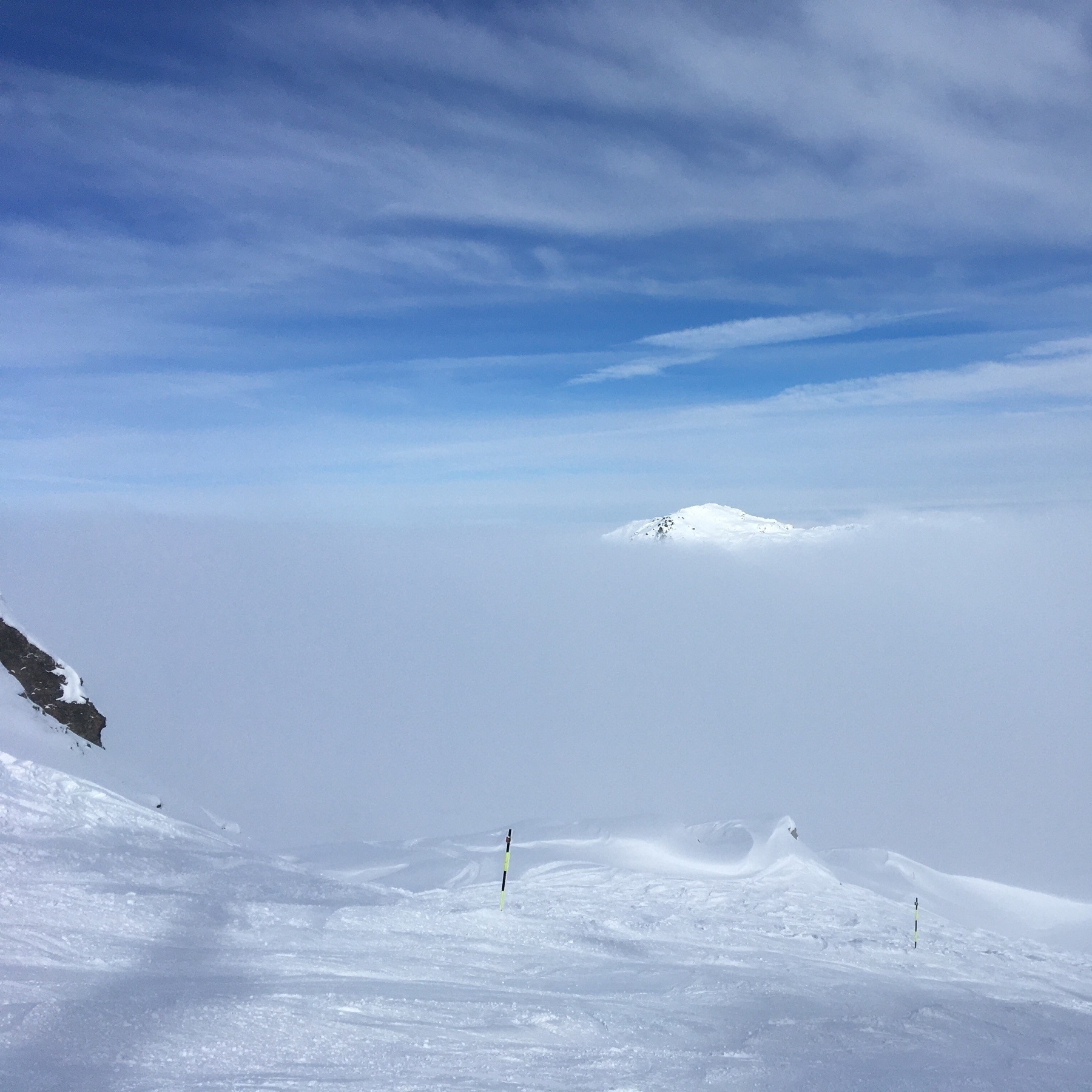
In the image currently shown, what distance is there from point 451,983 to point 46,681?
15299 mm

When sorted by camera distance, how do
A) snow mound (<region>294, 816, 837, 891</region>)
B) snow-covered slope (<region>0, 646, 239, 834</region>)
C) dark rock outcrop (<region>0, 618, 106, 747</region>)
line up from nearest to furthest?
snow-covered slope (<region>0, 646, 239, 834</region>)
snow mound (<region>294, 816, 837, 891</region>)
dark rock outcrop (<region>0, 618, 106, 747</region>)

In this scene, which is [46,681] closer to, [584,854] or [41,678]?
[41,678]

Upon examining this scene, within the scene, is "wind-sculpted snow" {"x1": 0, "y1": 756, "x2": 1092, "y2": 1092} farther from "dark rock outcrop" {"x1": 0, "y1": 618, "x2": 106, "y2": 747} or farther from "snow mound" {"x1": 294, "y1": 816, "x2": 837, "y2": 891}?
"dark rock outcrop" {"x1": 0, "y1": 618, "x2": 106, "y2": 747}

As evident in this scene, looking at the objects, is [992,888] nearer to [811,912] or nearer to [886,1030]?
[811,912]

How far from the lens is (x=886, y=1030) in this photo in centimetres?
720

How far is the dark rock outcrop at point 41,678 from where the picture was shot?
1814 centimetres

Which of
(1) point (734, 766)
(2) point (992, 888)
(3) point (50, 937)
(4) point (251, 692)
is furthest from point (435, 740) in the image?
(3) point (50, 937)

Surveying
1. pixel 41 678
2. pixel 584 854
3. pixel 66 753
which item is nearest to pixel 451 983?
pixel 584 854

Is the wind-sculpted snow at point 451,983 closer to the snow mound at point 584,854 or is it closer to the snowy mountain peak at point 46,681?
the snow mound at point 584,854

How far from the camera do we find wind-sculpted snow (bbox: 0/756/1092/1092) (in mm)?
5469

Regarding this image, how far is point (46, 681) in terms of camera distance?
61.2 ft

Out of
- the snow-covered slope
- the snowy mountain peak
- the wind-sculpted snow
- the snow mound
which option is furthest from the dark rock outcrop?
the wind-sculpted snow

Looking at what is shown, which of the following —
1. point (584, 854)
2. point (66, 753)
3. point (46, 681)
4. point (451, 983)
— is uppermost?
A: point (46, 681)

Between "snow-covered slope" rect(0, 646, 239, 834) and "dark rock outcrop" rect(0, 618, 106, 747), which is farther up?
"dark rock outcrop" rect(0, 618, 106, 747)
